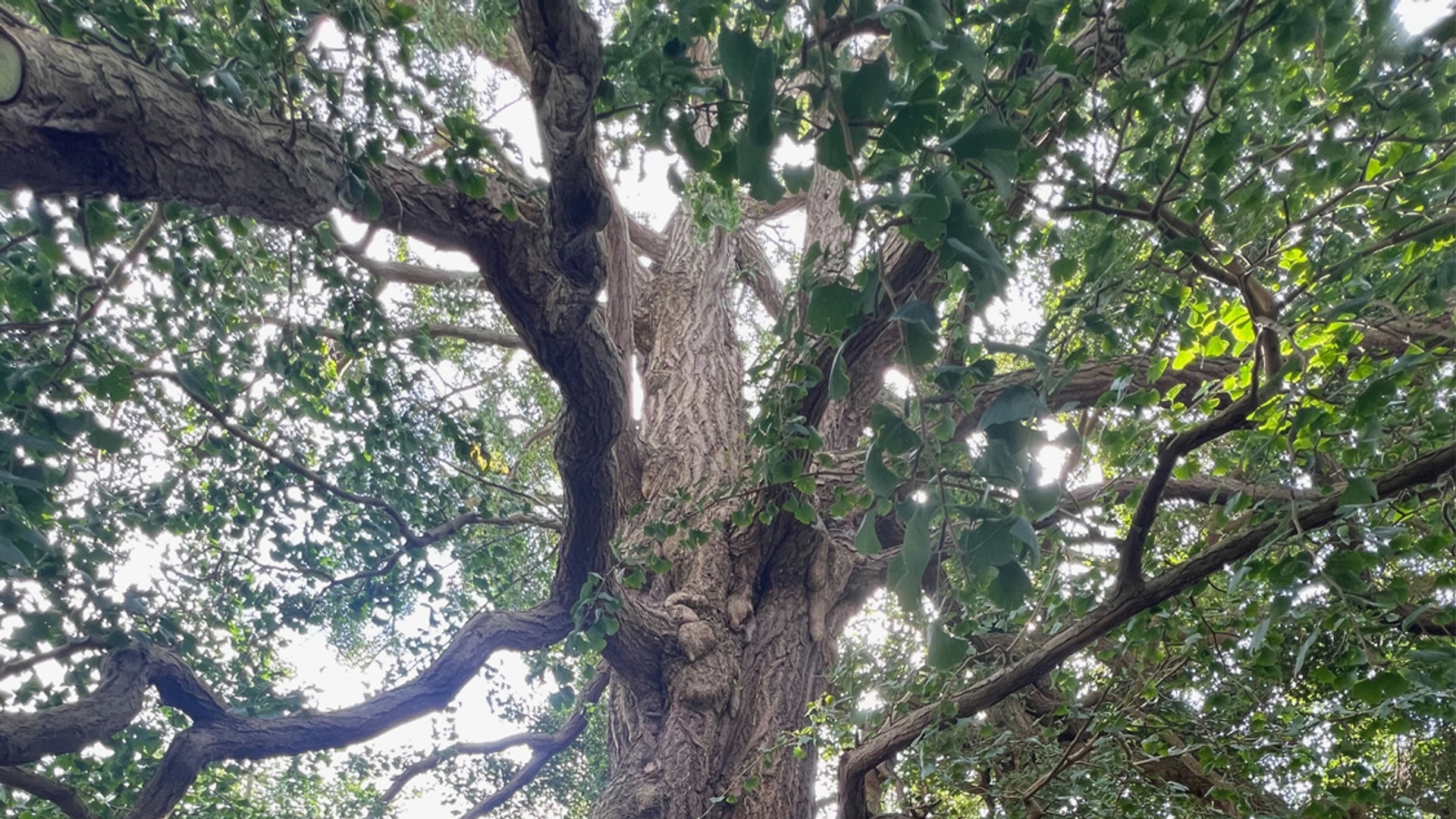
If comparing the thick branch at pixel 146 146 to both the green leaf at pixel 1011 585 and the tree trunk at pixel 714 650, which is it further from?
the green leaf at pixel 1011 585

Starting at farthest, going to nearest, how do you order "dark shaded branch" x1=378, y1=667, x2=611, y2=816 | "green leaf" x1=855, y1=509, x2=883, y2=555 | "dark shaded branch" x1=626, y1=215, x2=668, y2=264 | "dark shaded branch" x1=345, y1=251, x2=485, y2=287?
1. "dark shaded branch" x1=626, y1=215, x2=668, y2=264
2. "dark shaded branch" x1=378, y1=667, x2=611, y2=816
3. "dark shaded branch" x1=345, y1=251, x2=485, y2=287
4. "green leaf" x1=855, y1=509, x2=883, y2=555

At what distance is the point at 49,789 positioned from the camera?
221 cm

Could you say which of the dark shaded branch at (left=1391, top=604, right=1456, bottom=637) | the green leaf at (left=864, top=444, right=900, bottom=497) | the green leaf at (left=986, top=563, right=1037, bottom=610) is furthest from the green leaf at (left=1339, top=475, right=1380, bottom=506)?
the green leaf at (left=864, top=444, right=900, bottom=497)

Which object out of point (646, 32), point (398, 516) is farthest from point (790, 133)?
point (398, 516)

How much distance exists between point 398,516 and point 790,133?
2253 millimetres

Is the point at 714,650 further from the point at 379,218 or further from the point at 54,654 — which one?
the point at 54,654

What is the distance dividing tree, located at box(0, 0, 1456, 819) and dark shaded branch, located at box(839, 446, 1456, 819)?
1 cm

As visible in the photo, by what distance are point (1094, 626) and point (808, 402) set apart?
1126 millimetres

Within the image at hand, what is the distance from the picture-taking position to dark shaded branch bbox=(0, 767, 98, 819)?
2.11 metres

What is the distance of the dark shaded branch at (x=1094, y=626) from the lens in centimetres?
149

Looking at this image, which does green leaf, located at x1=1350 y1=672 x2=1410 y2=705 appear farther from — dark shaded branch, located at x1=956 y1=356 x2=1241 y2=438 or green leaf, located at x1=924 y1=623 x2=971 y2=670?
dark shaded branch, located at x1=956 y1=356 x2=1241 y2=438

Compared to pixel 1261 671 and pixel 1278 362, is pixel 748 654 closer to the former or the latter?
pixel 1261 671

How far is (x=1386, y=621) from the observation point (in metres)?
1.65

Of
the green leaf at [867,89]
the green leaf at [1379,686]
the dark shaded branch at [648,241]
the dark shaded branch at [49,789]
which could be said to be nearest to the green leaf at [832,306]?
the green leaf at [867,89]
